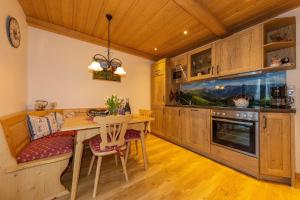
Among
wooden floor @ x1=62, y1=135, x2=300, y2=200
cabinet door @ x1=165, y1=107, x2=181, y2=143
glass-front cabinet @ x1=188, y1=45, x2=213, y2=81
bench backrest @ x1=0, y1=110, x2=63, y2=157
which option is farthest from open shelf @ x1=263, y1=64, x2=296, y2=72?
bench backrest @ x1=0, y1=110, x2=63, y2=157

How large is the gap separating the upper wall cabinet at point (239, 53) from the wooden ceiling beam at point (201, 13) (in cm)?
30

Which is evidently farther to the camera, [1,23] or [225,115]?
[225,115]

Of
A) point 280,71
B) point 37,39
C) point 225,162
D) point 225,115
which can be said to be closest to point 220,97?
point 225,115

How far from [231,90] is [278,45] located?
1.00 m

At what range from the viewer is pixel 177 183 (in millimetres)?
1732

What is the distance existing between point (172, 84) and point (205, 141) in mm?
1849

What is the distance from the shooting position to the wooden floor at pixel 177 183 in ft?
4.97

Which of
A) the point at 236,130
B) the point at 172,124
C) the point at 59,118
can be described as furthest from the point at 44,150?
the point at 236,130

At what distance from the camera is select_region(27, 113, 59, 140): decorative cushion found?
1952 millimetres

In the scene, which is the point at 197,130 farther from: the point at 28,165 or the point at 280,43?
the point at 28,165

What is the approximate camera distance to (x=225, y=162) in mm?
2225

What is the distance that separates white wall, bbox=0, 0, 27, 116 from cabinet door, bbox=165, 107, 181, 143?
2904 mm

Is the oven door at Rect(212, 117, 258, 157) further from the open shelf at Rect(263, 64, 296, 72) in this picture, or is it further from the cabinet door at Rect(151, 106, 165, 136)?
the cabinet door at Rect(151, 106, 165, 136)

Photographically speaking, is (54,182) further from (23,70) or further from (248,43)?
(248,43)
